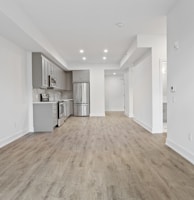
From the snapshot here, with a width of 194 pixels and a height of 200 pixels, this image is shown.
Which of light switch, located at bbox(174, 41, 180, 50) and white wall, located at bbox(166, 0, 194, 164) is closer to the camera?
white wall, located at bbox(166, 0, 194, 164)

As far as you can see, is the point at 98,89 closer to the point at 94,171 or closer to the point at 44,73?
the point at 44,73

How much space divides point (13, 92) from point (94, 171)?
3239 mm

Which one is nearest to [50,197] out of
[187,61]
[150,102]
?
[187,61]

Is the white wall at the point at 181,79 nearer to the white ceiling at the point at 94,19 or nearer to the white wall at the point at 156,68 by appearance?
the white ceiling at the point at 94,19

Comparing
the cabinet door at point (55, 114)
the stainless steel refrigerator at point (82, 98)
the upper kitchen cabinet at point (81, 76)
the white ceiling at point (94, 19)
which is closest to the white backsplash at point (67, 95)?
the stainless steel refrigerator at point (82, 98)

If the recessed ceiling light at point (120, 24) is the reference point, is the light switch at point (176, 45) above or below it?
below

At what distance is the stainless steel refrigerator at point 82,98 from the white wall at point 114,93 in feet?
11.5

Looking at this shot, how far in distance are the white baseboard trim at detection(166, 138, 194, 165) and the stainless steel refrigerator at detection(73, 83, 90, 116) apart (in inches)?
265

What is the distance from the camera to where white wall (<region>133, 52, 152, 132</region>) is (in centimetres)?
604

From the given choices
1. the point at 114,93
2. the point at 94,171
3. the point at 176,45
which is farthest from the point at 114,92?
the point at 94,171

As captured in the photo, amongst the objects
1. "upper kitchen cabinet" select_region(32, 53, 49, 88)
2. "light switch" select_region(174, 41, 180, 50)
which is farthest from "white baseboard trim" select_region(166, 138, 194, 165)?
"upper kitchen cabinet" select_region(32, 53, 49, 88)

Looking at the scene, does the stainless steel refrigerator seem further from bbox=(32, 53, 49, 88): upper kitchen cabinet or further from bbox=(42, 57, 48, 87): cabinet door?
bbox=(32, 53, 49, 88): upper kitchen cabinet

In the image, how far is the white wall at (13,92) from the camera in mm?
4605

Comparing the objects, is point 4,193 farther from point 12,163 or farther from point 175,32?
point 175,32
